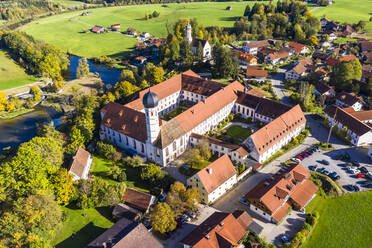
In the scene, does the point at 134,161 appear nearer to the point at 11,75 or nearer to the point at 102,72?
the point at 102,72

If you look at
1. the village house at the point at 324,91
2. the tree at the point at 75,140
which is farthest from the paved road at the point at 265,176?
the tree at the point at 75,140

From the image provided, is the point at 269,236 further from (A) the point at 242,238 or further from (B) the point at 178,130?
(B) the point at 178,130

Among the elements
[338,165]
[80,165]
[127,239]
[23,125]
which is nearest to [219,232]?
[127,239]

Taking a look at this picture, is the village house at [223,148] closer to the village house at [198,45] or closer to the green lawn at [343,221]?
the green lawn at [343,221]

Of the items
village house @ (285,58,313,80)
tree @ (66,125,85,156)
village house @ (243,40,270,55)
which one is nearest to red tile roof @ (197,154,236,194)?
tree @ (66,125,85,156)

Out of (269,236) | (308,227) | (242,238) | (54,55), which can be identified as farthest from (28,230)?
(54,55)

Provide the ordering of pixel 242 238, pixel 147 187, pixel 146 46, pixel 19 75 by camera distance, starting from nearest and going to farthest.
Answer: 1. pixel 242 238
2. pixel 147 187
3. pixel 19 75
4. pixel 146 46

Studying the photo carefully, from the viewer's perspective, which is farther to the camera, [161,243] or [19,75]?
[19,75]
